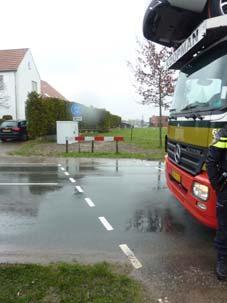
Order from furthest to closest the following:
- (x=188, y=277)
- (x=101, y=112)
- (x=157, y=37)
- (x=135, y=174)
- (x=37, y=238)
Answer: (x=101, y=112) → (x=135, y=174) → (x=157, y=37) → (x=37, y=238) → (x=188, y=277)

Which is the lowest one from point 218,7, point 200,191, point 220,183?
point 200,191

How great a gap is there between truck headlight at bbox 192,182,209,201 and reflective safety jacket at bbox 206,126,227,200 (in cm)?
42

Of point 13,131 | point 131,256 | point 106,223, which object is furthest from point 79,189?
point 13,131

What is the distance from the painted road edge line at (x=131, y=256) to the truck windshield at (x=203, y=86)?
2080 mm

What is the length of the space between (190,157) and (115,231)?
5.60ft

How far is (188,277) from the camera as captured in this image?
13.8 feet

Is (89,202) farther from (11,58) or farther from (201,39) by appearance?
(11,58)

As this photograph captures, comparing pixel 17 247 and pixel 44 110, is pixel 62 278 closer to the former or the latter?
pixel 17 247

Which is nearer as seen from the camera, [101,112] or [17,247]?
[17,247]

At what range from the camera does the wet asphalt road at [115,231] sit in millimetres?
4211

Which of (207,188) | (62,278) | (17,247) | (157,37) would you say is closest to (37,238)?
(17,247)

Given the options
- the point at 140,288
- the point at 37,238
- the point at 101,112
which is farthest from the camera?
the point at 101,112

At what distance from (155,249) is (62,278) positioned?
153 cm

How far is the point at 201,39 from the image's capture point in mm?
4590
